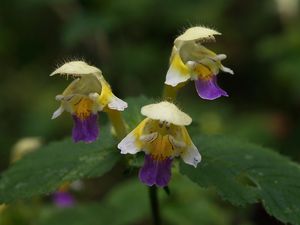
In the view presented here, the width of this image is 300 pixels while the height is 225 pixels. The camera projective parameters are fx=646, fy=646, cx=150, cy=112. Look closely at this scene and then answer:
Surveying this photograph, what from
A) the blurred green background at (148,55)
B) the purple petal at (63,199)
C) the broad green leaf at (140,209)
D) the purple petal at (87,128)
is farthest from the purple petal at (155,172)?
the blurred green background at (148,55)

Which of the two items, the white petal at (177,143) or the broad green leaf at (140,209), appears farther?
the broad green leaf at (140,209)

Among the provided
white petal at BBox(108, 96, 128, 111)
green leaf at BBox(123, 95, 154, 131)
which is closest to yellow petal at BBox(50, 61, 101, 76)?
white petal at BBox(108, 96, 128, 111)

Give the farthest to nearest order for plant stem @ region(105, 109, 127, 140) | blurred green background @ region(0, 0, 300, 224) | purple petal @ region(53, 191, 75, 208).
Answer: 1. blurred green background @ region(0, 0, 300, 224)
2. purple petal @ region(53, 191, 75, 208)
3. plant stem @ region(105, 109, 127, 140)

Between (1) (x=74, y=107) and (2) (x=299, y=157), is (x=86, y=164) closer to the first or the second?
(1) (x=74, y=107)

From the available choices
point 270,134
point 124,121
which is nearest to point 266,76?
point 270,134

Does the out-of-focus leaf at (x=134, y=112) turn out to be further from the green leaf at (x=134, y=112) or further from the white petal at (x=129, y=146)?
the white petal at (x=129, y=146)

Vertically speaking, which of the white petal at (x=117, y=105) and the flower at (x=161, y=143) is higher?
the white petal at (x=117, y=105)

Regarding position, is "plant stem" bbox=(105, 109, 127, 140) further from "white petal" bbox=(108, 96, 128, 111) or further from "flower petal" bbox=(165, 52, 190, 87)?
"flower petal" bbox=(165, 52, 190, 87)
